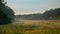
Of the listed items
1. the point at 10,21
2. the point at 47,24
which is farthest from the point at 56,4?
the point at 10,21

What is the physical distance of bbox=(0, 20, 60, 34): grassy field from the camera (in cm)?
327

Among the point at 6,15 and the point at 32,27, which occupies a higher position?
the point at 6,15

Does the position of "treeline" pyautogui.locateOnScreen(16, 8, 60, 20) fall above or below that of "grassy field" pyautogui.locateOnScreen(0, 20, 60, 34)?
above

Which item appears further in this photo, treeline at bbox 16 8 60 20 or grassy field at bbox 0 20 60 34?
treeline at bbox 16 8 60 20

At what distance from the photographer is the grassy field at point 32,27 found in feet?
10.7

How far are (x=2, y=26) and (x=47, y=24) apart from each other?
2.90ft

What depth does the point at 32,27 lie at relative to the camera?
10.9ft

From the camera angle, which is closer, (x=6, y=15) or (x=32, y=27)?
(x=32, y=27)

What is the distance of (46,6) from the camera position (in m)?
3.42

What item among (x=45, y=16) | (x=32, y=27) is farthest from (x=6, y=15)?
(x=45, y=16)

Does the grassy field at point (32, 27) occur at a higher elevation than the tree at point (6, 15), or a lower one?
lower

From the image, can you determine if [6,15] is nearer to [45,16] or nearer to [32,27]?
[32,27]

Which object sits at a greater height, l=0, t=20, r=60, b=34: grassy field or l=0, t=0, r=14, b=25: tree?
l=0, t=0, r=14, b=25: tree

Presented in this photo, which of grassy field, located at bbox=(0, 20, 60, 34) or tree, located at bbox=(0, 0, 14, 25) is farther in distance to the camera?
tree, located at bbox=(0, 0, 14, 25)
